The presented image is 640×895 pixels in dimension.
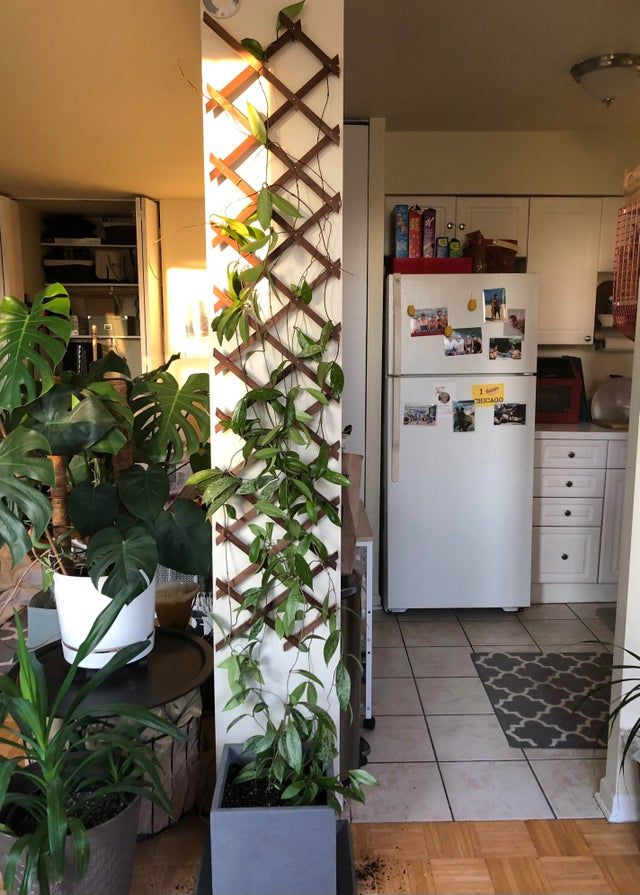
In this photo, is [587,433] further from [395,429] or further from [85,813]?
[85,813]

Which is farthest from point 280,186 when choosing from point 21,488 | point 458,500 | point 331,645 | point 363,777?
point 458,500

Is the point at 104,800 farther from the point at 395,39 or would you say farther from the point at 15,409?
the point at 395,39

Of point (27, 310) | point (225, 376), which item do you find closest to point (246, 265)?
point (225, 376)

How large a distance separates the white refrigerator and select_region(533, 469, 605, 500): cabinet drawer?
189mm

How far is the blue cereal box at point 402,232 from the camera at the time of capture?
11.1ft

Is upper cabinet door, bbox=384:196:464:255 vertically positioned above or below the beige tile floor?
above

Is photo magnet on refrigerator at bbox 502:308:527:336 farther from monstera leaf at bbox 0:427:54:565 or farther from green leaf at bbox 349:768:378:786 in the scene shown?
monstera leaf at bbox 0:427:54:565

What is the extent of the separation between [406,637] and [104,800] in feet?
5.95

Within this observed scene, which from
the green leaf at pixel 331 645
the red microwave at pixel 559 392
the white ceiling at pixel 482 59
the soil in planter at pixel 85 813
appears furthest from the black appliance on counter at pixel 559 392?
the soil in planter at pixel 85 813

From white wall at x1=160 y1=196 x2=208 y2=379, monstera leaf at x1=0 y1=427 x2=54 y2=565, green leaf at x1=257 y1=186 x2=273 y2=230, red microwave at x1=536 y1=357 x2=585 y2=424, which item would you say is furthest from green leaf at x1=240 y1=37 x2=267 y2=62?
white wall at x1=160 y1=196 x2=208 y2=379

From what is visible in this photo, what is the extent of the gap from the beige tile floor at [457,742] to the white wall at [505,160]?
2207mm

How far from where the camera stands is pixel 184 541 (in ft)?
5.69

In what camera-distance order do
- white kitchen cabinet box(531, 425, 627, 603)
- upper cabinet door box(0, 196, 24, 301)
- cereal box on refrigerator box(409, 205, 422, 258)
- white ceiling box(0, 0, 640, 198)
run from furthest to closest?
upper cabinet door box(0, 196, 24, 301) → white kitchen cabinet box(531, 425, 627, 603) → cereal box on refrigerator box(409, 205, 422, 258) → white ceiling box(0, 0, 640, 198)

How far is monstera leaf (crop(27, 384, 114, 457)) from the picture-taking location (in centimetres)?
152
